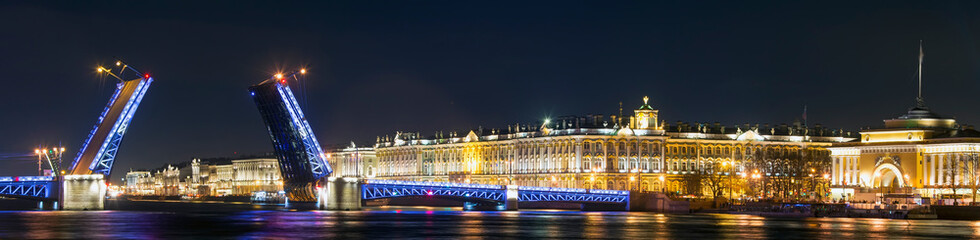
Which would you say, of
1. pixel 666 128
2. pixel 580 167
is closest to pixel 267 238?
pixel 580 167

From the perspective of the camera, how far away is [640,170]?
12156 centimetres

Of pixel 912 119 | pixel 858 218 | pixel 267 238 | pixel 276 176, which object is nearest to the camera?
pixel 267 238

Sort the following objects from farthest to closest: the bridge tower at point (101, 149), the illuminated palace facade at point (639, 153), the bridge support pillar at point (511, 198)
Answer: the illuminated palace facade at point (639, 153) → the bridge support pillar at point (511, 198) → the bridge tower at point (101, 149)

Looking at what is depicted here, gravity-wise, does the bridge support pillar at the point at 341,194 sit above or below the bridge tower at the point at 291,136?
below

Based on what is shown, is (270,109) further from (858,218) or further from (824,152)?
(824,152)

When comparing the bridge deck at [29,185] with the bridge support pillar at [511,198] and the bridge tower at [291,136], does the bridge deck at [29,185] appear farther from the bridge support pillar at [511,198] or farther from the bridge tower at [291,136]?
the bridge support pillar at [511,198]

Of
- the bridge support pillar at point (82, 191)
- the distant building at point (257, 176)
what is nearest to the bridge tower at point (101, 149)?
the bridge support pillar at point (82, 191)

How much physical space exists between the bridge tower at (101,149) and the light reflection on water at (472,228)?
600 centimetres

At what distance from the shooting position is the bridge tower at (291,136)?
266 ft

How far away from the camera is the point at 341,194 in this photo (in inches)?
3425

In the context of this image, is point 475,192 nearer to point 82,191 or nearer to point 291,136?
point 291,136

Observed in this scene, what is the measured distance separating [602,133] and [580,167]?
344cm

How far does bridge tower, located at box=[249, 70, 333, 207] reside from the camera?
266 feet

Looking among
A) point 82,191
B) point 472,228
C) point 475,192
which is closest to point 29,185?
point 82,191
